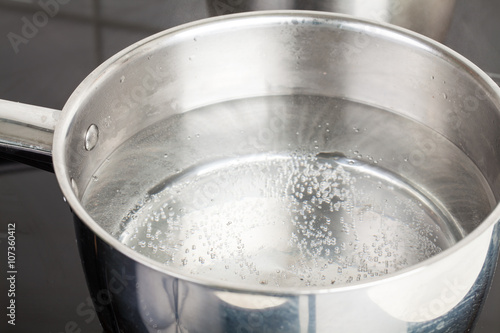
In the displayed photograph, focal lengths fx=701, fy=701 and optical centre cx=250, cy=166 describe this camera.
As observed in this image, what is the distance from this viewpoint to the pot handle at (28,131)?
1.94 ft

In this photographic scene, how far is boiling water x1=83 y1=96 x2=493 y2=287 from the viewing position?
693mm

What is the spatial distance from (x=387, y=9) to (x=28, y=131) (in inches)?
18.3

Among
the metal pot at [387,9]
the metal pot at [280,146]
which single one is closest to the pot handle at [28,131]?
the metal pot at [280,146]

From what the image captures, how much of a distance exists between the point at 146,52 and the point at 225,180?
0.18m

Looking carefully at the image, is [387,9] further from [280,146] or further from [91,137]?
[91,137]

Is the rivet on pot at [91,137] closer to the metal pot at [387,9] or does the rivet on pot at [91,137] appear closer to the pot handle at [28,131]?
the pot handle at [28,131]

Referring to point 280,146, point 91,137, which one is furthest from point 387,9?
point 91,137

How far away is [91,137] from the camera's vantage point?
674 millimetres

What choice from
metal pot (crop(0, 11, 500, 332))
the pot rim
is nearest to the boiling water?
metal pot (crop(0, 11, 500, 332))

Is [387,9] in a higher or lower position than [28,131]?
higher

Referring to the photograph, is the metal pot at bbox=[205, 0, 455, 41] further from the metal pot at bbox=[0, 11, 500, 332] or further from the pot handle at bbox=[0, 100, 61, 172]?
the pot handle at bbox=[0, 100, 61, 172]

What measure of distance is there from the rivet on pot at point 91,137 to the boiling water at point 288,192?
0.13 feet

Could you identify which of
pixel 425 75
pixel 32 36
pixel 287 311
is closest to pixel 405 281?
pixel 287 311

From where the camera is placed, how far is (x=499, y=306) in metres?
0.66
